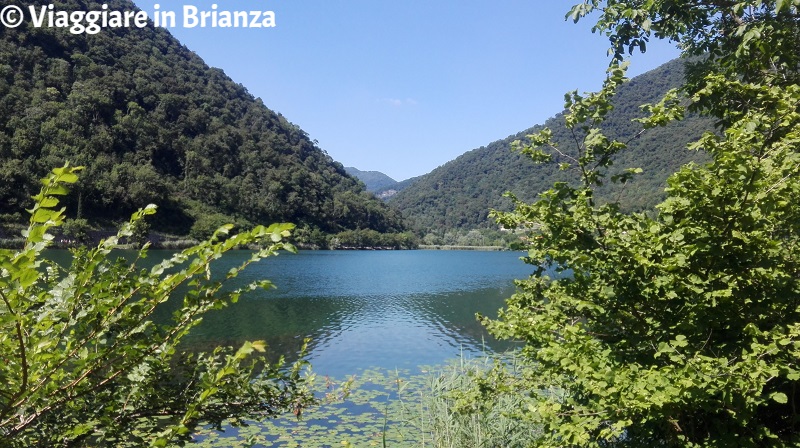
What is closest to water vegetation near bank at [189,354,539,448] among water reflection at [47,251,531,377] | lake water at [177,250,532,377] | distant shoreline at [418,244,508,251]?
water reflection at [47,251,531,377]

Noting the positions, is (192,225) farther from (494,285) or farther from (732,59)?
(732,59)

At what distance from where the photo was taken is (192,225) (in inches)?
3708

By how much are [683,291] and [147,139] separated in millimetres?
124512

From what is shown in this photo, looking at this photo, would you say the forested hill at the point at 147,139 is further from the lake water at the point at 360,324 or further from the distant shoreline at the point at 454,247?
the lake water at the point at 360,324

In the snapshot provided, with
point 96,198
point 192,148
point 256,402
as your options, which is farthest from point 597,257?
point 192,148

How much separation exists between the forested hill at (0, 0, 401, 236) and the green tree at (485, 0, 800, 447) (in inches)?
3195

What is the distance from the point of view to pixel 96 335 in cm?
208

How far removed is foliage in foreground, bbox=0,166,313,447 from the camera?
163cm

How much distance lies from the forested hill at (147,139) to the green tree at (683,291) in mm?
81166

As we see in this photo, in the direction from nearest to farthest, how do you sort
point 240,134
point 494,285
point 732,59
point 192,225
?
point 732,59
point 494,285
point 192,225
point 240,134

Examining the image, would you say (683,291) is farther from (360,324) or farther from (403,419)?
(360,324)

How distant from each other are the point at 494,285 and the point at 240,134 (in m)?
113

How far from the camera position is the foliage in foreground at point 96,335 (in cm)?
163

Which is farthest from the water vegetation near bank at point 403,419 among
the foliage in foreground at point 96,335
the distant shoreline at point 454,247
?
the distant shoreline at point 454,247
